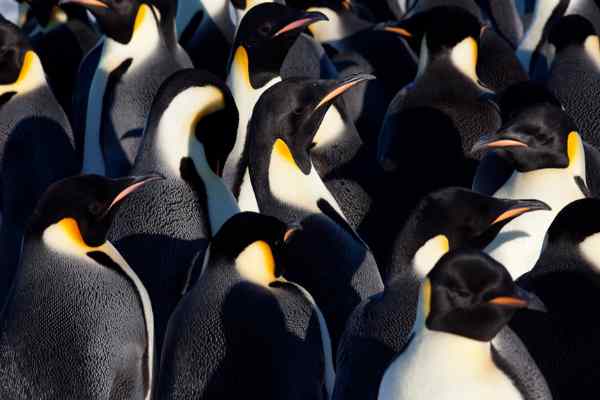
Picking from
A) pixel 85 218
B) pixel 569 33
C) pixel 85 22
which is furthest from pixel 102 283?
pixel 85 22

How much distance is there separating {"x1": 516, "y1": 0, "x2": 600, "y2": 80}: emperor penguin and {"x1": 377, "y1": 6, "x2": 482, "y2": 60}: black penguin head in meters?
1.06

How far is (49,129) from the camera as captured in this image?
529 cm

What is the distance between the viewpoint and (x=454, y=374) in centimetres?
303

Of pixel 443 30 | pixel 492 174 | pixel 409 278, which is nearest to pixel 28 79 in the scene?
pixel 443 30

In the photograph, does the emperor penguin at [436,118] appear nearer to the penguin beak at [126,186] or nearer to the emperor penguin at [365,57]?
the emperor penguin at [365,57]

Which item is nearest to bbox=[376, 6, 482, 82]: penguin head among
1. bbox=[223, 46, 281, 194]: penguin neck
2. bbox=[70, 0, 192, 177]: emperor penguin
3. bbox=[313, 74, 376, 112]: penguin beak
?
bbox=[223, 46, 281, 194]: penguin neck

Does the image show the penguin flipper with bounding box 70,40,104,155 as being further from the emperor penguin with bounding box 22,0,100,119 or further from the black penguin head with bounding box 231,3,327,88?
the black penguin head with bounding box 231,3,327,88

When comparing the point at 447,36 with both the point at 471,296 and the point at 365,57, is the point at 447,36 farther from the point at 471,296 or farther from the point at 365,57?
the point at 471,296

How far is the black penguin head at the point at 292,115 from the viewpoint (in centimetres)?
438

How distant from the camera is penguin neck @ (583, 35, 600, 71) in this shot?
5832 mm

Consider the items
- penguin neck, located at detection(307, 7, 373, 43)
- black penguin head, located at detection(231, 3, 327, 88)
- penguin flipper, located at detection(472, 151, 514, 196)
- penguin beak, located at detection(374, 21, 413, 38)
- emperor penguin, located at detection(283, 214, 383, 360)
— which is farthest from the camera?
penguin neck, located at detection(307, 7, 373, 43)

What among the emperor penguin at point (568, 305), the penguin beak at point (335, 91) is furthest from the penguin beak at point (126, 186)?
the emperor penguin at point (568, 305)

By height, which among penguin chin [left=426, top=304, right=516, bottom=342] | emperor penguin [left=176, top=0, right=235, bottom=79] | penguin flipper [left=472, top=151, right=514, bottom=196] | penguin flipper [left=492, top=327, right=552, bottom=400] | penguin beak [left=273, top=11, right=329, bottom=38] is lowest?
emperor penguin [left=176, top=0, right=235, bottom=79]

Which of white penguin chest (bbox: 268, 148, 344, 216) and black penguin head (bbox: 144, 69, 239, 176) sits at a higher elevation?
black penguin head (bbox: 144, 69, 239, 176)
